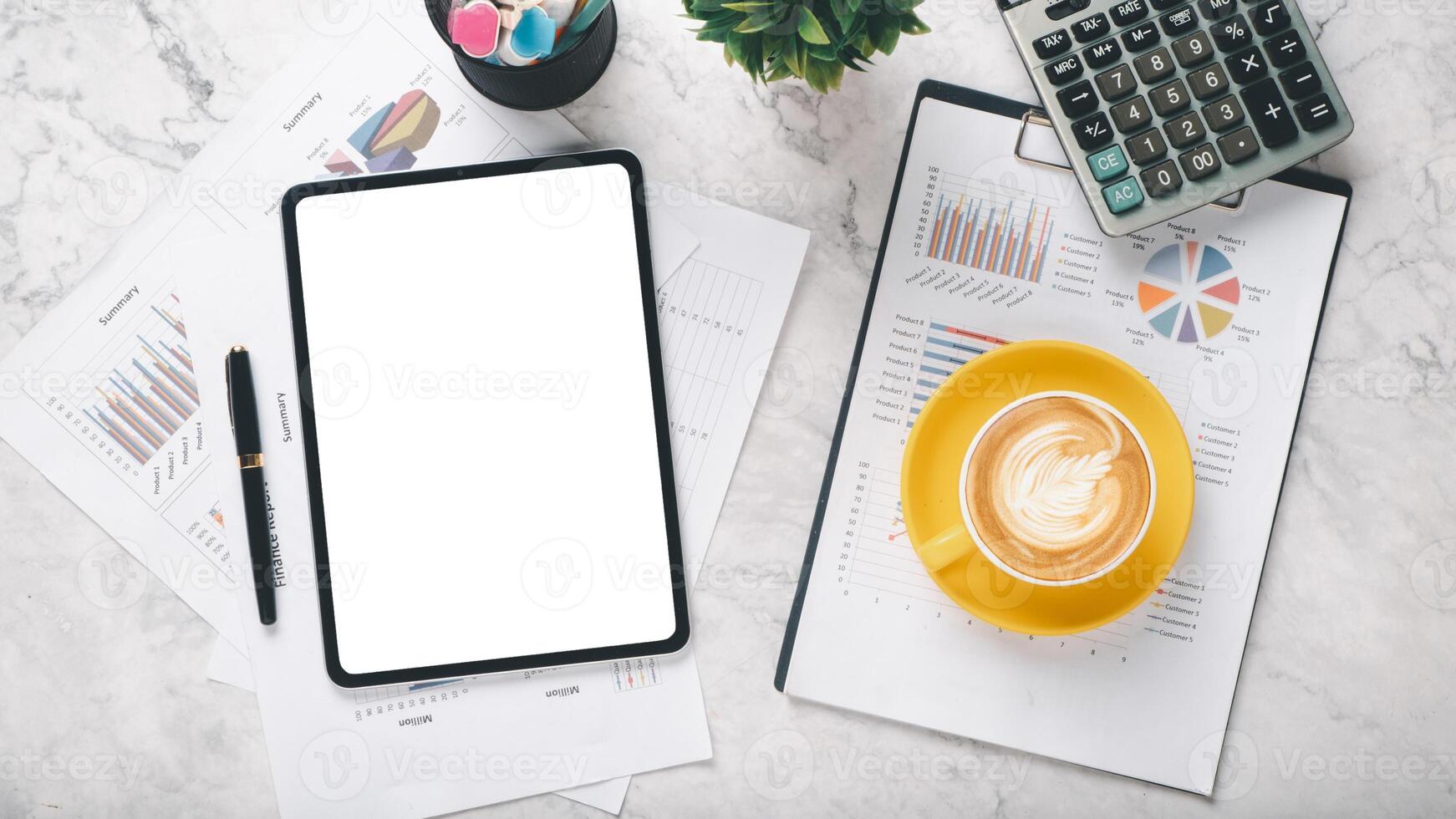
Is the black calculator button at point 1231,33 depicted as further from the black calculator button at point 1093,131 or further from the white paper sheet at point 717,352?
the white paper sheet at point 717,352

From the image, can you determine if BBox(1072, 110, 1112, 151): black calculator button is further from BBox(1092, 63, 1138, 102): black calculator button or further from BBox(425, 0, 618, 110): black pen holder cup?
BBox(425, 0, 618, 110): black pen holder cup

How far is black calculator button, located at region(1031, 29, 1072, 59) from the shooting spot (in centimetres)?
62

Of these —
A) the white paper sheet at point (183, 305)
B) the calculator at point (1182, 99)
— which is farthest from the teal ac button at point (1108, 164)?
the white paper sheet at point (183, 305)

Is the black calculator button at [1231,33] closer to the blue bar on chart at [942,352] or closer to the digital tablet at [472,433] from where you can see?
the blue bar on chart at [942,352]

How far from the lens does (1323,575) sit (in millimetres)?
676

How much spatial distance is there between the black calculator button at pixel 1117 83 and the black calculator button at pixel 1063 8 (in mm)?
52

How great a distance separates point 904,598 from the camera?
2.19 feet

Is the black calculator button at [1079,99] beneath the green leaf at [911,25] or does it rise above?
beneath

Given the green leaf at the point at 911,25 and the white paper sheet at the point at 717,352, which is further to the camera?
the white paper sheet at the point at 717,352

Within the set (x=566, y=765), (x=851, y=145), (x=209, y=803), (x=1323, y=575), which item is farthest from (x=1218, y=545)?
(x=209, y=803)

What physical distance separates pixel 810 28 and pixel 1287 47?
0.37 meters

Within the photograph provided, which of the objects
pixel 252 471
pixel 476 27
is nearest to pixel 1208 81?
pixel 476 27

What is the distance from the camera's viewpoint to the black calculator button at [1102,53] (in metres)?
0.62

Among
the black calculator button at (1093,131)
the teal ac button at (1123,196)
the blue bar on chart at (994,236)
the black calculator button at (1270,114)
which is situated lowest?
the blue bar on chart at (994,236)
